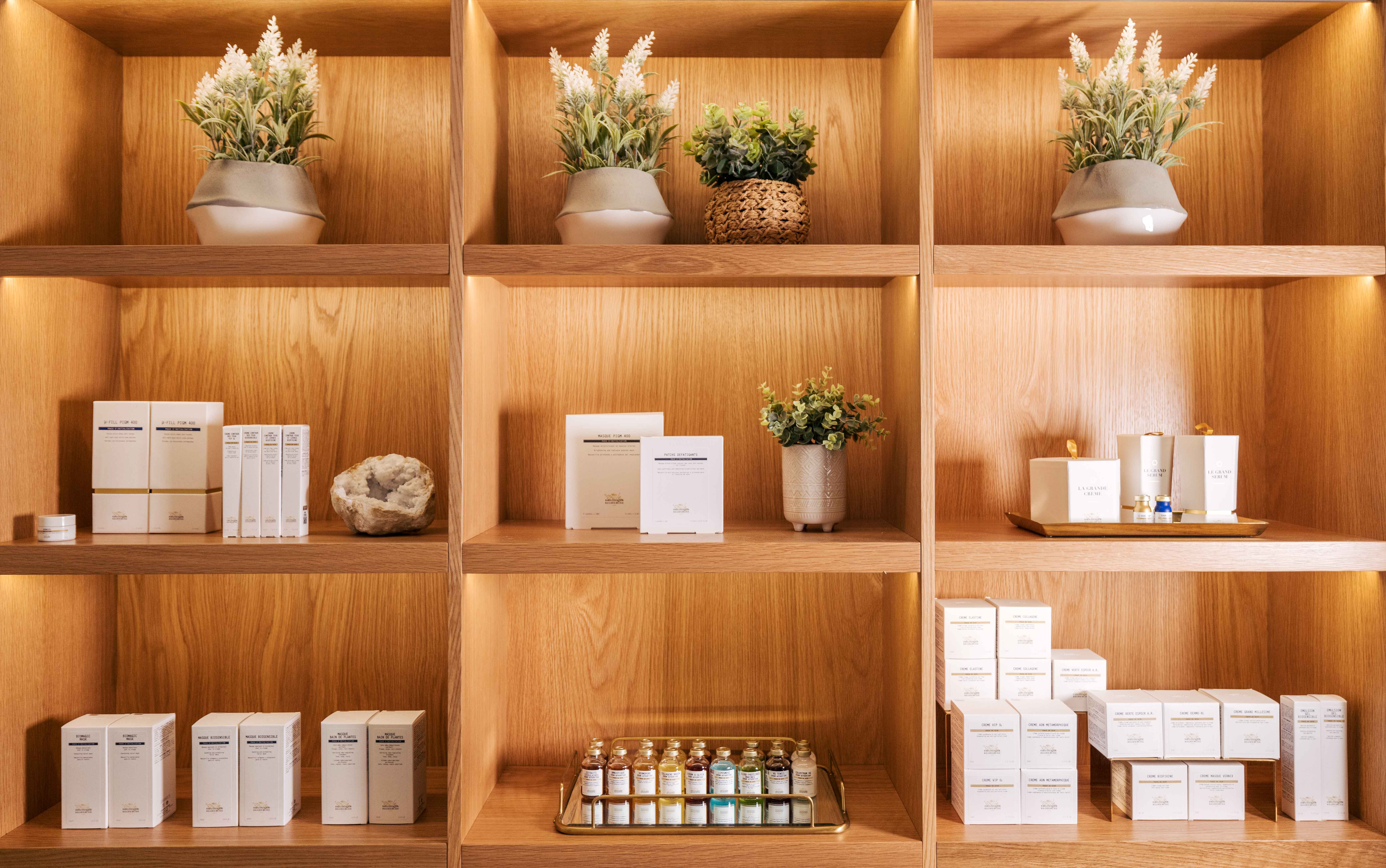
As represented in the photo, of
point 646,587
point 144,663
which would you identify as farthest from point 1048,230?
point 144,663

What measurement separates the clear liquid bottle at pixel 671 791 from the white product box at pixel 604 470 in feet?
1.58

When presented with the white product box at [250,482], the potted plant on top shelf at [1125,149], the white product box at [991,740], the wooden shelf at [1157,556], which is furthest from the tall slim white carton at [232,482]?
the potted plant on top shelf at [1125,149]

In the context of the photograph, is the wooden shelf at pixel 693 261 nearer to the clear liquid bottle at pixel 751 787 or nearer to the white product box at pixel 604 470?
the white product box at pixel 604 470

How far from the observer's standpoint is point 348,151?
2066 mm

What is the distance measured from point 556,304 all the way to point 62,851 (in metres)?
1.40

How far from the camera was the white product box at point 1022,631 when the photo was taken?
180 cm

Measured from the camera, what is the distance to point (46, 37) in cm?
182

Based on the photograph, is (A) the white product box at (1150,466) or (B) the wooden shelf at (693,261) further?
(A) the white product box at (1150,466)

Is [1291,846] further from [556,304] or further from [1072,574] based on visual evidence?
[556,304]

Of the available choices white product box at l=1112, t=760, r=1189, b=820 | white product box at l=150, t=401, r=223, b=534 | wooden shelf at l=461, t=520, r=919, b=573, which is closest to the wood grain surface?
white product box at l=150, t=401, r=223, b=534

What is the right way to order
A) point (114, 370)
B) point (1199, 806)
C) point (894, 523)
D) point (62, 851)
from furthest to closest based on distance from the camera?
point (114, 370)
point (894, 523)
point (1199, 806)
point (62, 851)

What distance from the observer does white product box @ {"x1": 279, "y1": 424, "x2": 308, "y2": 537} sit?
1778 millimetres

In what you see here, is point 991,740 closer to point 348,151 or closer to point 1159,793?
point 1159,793

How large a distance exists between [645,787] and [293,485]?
2.98 ft
